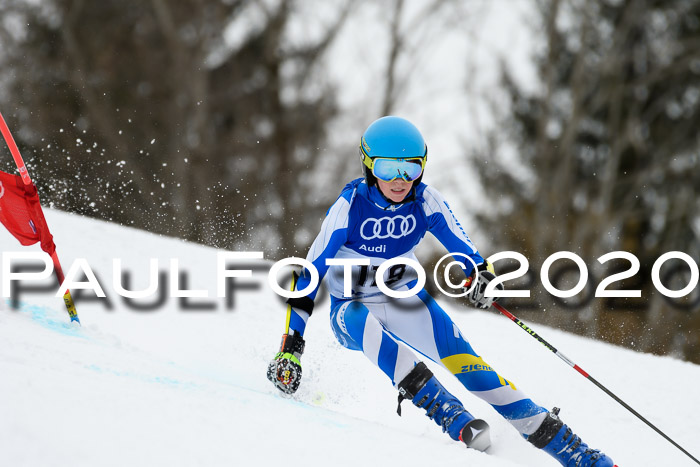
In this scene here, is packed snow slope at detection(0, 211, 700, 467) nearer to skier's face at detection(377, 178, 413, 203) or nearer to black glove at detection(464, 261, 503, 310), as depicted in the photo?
black glove at detection(464, 261, 503, 310)

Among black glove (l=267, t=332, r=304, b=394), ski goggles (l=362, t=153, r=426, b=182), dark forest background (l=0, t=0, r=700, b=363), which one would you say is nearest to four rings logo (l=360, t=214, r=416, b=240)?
ski goggles (l=362, t=153, r=426, b=182)

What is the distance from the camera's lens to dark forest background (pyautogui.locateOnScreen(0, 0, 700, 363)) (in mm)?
17531

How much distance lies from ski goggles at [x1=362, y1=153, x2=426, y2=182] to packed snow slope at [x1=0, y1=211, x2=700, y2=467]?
1.07 meters

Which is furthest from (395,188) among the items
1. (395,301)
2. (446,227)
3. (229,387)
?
(229,387)

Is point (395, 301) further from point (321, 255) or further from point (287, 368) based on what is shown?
point (287, 368)

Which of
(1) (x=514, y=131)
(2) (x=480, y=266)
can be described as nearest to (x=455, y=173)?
(1) (x=514, y=131)

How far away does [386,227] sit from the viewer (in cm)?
363

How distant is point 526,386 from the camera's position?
531 cm

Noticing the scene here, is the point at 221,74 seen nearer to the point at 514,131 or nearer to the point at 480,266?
the point at 514,131

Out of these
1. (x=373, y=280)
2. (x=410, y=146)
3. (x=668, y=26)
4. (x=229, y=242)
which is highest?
(x=668, y=26)

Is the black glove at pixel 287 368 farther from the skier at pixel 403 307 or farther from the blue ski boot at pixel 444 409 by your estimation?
the blue ski boot at pixel 444 409

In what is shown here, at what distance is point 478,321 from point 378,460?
4279 mm

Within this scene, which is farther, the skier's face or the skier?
the skier's face

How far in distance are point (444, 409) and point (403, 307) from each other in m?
0.59
